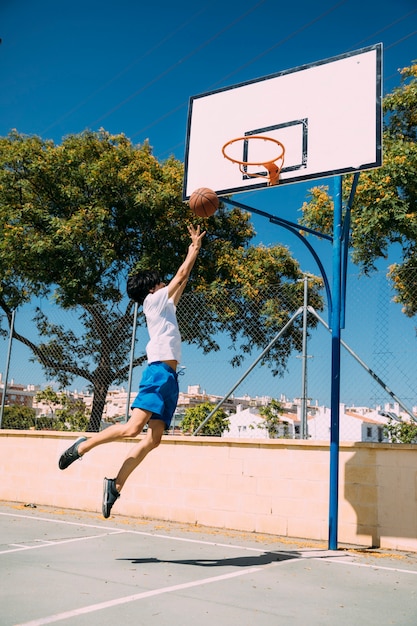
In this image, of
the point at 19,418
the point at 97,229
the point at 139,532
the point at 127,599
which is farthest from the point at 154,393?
the point at 97,229

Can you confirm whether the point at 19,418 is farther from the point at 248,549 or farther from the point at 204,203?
the point at 248,549

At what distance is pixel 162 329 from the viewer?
5.29 meters

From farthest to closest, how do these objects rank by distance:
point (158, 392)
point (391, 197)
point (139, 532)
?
point (391, 197)
point (139, 532)
point (158, 392)

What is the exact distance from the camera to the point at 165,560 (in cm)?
523

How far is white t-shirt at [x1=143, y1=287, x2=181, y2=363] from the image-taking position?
17.1ft

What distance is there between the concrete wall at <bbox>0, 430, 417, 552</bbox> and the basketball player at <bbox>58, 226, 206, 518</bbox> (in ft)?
8.52

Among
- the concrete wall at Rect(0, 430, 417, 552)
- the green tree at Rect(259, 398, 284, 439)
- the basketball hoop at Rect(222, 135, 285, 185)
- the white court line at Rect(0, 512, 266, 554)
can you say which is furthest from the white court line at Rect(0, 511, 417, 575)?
the basketball hoop at Rect(222, 135, 285, 185)

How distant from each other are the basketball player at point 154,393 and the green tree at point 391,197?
801cm

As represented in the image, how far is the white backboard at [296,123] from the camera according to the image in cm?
676

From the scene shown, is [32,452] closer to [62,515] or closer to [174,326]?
[62,515]

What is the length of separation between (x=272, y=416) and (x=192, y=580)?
3.90 meters

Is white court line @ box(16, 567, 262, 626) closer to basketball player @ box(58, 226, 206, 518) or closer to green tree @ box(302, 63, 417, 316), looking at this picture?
basketball player @ box(58, 226, 206, 518)

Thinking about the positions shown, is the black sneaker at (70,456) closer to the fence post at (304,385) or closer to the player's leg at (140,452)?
the player's leg at (140,452)

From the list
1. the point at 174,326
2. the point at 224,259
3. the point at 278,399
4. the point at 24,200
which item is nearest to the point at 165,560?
the point at 174,326
